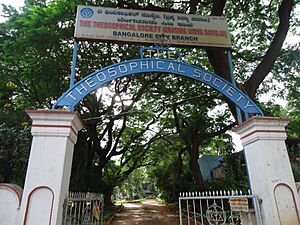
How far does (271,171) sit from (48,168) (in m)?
3.80

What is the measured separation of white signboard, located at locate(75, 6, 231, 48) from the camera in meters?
5.11

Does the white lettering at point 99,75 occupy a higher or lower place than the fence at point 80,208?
higher

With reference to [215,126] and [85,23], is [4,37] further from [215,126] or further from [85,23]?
[215,126]

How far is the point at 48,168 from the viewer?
3.54m

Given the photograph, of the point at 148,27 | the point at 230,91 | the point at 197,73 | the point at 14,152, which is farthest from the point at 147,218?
the point at 148,27

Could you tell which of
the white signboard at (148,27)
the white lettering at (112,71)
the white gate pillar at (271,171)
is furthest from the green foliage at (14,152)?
the white gate pillar at (271,171)

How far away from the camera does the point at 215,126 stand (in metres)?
13.0

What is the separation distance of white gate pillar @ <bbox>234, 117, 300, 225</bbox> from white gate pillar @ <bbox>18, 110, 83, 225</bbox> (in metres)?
3.35

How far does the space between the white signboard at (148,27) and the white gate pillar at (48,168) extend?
7.10ft

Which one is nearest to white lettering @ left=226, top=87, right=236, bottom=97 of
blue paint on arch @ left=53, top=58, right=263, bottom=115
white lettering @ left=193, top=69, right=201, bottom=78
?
blue paint on arch @ left=53, top=58, right=263, bottom=115

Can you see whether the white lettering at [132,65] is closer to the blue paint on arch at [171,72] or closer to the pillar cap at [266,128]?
the blue paint on arch at [171,72]

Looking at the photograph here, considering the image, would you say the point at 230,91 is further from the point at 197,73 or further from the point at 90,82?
the point at 90,82

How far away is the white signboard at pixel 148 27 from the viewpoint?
511 cm

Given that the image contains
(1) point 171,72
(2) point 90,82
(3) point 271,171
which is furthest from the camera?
(1) point 171,72
